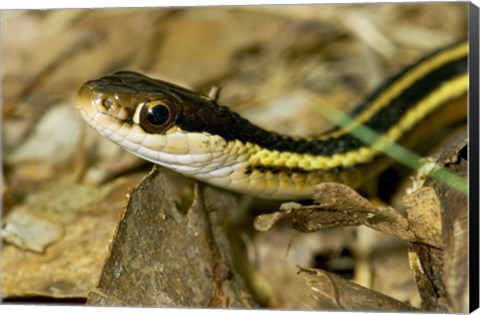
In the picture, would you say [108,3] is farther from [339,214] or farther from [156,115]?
[339,214]

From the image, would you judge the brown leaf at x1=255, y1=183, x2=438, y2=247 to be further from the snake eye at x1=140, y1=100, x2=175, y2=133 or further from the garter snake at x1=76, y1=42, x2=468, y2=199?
the snake eye at x1=140, y1=100, x2=175, y2=133

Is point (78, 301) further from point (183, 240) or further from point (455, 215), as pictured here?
point (455, 215)

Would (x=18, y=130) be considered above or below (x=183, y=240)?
above

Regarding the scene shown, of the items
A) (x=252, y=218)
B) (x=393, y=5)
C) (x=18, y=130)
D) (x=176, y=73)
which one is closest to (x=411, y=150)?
(x=252, y=218)

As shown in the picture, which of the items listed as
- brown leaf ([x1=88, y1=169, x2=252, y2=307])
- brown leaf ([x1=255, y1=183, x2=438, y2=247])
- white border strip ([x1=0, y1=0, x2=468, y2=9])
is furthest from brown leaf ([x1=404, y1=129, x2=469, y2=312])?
white border strip ([x1=0, y1=0, x2=468, y2=9])

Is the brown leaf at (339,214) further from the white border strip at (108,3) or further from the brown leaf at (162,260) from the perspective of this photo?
the white border strip at (108,3)

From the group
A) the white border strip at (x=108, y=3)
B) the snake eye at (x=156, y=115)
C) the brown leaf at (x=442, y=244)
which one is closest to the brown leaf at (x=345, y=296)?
the brown leaf at (x=442, y=244)

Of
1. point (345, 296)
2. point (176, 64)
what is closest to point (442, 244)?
point (345, 296)
